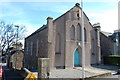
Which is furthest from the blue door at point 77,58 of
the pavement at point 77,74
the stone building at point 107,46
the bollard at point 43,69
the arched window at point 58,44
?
the bollard at point 43,69

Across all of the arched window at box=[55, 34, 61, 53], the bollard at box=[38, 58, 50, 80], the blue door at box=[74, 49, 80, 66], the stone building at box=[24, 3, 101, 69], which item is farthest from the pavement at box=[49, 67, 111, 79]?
the blue door at box=[74, 49, 80, 66]

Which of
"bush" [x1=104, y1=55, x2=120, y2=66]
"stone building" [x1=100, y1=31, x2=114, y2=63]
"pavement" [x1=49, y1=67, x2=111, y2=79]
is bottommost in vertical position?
"pavement" [x1=49, y1=67, x2=111, y2=79]

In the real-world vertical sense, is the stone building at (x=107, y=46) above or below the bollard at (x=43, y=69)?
above

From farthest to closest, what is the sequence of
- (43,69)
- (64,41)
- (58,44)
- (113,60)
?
(113,60) → (58,44) → (64,41) → (43,69)

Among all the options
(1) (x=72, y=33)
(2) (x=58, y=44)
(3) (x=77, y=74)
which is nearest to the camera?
(3) (x=77, y=74)

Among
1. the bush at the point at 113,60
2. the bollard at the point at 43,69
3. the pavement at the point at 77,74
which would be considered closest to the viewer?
the bollard at the point at 43,69

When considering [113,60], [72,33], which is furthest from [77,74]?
[113,60]

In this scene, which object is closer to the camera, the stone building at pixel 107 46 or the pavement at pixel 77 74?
the pavement at pixel 77 74

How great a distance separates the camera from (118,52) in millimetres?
29703

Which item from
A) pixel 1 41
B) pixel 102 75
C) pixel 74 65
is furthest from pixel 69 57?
pixel 1 41

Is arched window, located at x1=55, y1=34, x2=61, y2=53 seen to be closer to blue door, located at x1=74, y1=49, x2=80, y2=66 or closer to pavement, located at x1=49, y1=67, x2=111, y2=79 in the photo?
blue door, located at x1=74, y1=49, x2=80, y2=66

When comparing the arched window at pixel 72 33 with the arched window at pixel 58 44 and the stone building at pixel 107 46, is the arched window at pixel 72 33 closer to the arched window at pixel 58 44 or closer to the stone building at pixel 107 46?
the arched window at pixel 58 44

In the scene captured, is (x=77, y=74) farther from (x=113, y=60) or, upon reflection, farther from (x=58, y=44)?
(x=113, y=60)

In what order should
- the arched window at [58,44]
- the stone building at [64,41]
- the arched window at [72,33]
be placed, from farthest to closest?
the arched window at [72,33]
the arched window at [58,44]
the stone building at [64,41]
